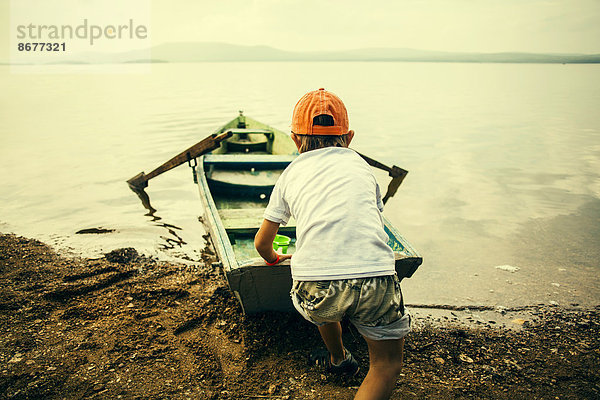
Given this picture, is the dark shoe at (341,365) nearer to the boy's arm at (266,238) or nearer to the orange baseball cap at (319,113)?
the boy's arm at (266,238)

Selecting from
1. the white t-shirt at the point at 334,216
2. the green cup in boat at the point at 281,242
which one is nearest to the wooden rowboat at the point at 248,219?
the green cup in boat at the point at 281,242

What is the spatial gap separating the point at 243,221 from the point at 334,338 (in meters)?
2.41

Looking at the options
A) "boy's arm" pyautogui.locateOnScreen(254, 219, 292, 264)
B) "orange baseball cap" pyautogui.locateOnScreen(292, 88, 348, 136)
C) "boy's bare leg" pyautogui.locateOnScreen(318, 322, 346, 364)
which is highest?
"orange baseball cap" pyautogui.locateOnScreen(292, 88, 348, 136)

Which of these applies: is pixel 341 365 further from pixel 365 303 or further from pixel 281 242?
pixel 365 303

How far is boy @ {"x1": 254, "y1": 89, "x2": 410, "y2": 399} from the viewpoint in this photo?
6.70 ft

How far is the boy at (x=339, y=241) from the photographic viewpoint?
2.04m

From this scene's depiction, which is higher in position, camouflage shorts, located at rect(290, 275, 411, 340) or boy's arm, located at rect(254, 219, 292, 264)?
boy's arm, located at rect(254, 219, 292, 264)

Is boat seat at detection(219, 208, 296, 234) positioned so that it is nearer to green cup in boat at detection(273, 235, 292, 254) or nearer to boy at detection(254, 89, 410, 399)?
green cup in boat at detection(273, 235, 292, 254)

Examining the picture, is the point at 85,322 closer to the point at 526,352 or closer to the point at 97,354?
the point at 97,354

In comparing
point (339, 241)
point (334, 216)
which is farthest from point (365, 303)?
point (334, 216)

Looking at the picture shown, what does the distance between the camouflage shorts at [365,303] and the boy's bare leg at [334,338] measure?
550 millimetres

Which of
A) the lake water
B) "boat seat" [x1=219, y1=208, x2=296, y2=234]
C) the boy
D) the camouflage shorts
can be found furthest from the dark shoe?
the lake water

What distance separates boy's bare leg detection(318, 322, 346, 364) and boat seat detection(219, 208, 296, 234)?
1952 mm

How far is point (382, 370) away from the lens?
6.99 ft
